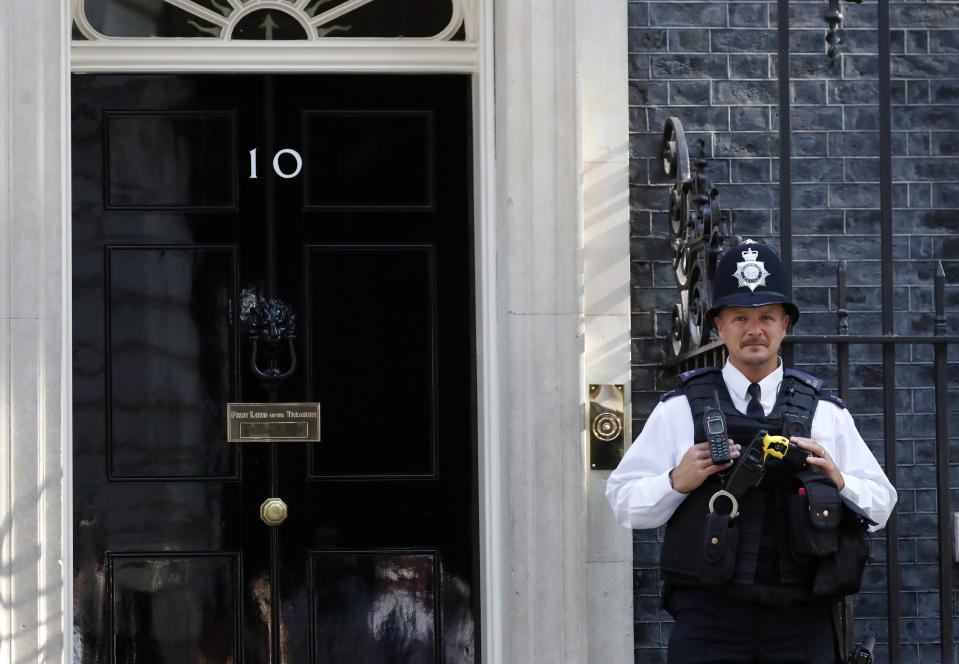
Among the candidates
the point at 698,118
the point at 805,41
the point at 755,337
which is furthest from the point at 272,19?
the point at 755,337

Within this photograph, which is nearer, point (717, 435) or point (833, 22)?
point (717, 435)

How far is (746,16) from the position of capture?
6.15 m

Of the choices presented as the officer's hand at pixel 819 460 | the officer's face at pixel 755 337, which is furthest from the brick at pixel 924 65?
the officer's hand at pixel 819 460

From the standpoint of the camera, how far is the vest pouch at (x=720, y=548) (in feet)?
14.3

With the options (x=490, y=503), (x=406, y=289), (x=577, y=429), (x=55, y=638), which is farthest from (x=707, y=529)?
Result: (x=55, y=638)

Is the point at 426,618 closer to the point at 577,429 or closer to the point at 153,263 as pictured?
the point at 577,429

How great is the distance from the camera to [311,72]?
6270mm

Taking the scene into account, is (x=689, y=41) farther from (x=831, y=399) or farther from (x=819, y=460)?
(x=819, y=460)

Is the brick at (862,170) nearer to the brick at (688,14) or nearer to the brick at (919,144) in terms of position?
the brick at (919,144)

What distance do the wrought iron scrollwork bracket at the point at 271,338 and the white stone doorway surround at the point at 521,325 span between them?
29.9 inches

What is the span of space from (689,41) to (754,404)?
207cm

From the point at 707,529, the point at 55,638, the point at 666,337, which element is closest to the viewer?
the point at 707,529

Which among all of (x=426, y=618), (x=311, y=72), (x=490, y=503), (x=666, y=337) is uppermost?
(x=311, y=72)

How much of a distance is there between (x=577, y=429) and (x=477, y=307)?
0.79 metres
